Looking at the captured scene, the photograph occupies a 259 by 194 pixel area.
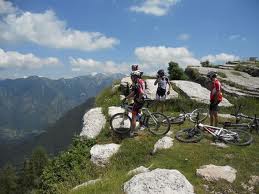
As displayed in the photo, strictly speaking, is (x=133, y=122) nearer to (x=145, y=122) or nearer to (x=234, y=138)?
(x=145, y=122)

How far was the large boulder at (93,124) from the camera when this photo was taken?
1952 cm

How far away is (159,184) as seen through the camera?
10953 millimetres

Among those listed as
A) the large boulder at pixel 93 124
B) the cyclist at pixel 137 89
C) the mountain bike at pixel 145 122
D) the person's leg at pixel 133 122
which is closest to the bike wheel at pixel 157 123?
the mountain bike at pixel 145 122

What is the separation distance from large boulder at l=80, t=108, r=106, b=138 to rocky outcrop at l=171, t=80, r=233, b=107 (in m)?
8.26

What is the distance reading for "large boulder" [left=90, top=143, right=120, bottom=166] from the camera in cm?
1584

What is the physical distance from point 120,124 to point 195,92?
38.4 feet

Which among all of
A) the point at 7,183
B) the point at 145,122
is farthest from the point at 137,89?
the point at 7,183

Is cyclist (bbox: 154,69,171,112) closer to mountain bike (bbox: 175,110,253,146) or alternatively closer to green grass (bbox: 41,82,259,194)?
green grass (bbox: 41,82,259,194)

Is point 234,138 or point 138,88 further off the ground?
point 138,88

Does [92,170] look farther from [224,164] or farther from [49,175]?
[224,164]

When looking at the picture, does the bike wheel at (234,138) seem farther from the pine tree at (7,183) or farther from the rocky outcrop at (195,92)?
the pine tree at (7,183)

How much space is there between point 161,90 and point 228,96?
9.75m

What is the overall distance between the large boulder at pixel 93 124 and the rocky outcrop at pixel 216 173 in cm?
830

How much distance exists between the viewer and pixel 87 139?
61.1 feet
